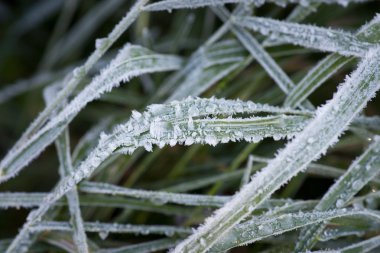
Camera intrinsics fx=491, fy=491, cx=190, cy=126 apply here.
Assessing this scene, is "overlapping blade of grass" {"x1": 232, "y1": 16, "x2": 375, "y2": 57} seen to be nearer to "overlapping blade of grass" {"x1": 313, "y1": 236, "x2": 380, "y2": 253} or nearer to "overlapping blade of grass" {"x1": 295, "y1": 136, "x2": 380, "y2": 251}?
"overlapping blade of grass" {"x1": 295, "y1": 136, "x2": 380, "y2": 251}

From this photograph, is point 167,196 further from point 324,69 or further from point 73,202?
point 324,69

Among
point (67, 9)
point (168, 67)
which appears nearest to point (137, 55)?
point (168, 67)

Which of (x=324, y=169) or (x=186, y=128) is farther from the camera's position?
(x=324, y=169)

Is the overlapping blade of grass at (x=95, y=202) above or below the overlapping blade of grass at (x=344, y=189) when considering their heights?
above

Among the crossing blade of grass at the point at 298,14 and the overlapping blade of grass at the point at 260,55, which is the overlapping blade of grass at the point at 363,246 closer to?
the overlapping blade of grass at the point at 260,55

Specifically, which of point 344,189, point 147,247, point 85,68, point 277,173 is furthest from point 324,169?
point 85,68

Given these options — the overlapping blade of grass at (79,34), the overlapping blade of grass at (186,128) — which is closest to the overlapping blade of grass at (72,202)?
the overlapping blade of grass at (186,128)

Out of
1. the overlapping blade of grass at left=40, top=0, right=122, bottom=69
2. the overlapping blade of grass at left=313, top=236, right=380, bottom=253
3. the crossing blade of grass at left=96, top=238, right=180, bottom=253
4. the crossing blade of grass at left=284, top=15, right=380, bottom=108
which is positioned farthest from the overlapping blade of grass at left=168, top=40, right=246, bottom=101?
the overlapping blade of grass at left=40, top=0, right=122, bottom=69
